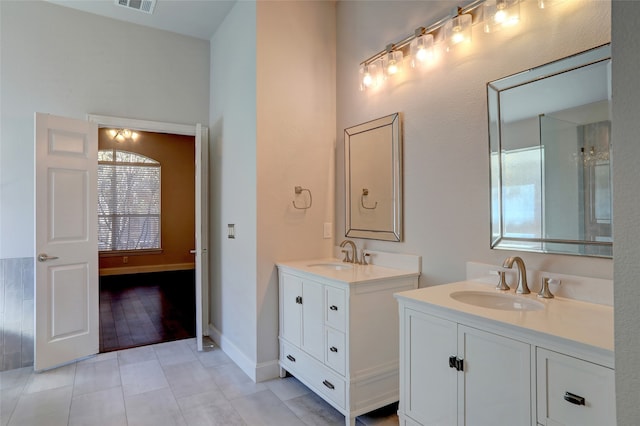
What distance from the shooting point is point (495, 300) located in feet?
5.68

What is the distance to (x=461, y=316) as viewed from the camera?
56.4 inches

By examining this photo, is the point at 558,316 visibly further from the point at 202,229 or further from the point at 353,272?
the point at 202,229

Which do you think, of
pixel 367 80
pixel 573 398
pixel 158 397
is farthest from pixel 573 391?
pixel 158 397

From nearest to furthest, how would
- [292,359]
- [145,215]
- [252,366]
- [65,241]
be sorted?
[292,359]
[252,366]
[65,241]
[145,215]

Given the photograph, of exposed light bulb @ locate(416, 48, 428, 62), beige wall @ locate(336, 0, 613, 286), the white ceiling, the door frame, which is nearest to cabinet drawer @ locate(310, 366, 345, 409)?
beige wall @ locate(336, 0, 613, 286)

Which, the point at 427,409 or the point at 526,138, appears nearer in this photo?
the point at 427,409

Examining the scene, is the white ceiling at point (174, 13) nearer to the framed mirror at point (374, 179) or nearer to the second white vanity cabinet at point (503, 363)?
the framed mirror at point (374, 179)

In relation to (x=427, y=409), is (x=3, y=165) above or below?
above

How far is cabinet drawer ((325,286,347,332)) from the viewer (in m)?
2.11

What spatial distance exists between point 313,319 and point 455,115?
61.6 inches

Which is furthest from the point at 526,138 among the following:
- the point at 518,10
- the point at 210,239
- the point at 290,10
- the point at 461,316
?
the point at 210,239

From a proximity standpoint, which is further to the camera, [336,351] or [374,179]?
[374,179]

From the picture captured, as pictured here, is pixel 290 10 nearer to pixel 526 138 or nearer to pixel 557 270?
pixel 526 138

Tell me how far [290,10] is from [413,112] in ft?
4.57
